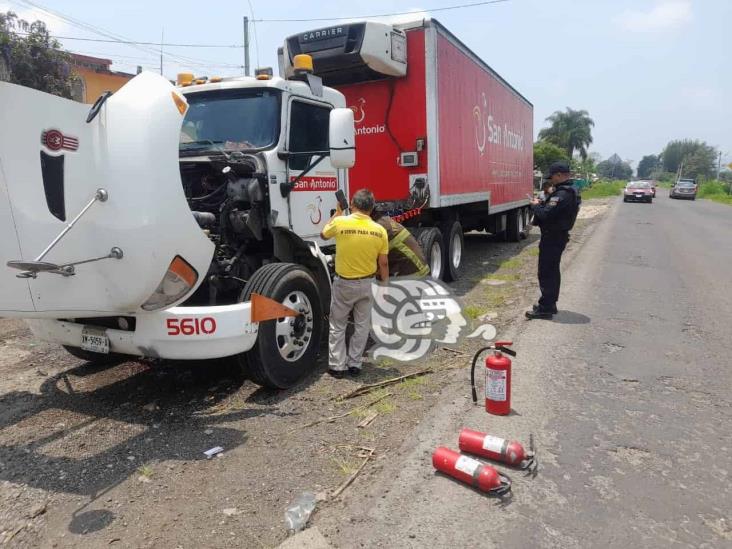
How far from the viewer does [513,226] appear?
47.1ft

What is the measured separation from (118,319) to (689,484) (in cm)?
380

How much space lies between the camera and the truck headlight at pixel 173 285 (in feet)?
11.5

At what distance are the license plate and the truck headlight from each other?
1.70ft

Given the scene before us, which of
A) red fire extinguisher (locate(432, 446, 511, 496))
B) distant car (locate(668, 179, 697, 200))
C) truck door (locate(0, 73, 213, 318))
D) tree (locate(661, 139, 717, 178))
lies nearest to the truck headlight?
truck door (locate(0, 73, 213, 318))

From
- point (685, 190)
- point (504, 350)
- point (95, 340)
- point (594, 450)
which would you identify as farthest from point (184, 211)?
point (685, 190)

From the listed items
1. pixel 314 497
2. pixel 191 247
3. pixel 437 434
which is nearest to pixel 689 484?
pixel 437 434

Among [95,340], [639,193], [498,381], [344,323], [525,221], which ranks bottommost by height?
[498,381]

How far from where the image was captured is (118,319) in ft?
13.0

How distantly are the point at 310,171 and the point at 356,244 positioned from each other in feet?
3.39

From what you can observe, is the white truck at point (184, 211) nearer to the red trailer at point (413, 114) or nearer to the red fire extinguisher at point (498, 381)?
the red trailer at point (413, 114)

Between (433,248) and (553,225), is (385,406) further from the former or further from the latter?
(433,248)

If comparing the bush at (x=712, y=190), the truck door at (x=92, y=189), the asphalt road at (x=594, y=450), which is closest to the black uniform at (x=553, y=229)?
the asphalt road at (x=594, y=450)

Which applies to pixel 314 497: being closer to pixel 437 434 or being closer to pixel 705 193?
pixel 437 434

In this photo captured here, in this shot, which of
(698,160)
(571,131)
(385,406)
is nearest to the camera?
(385,406)
